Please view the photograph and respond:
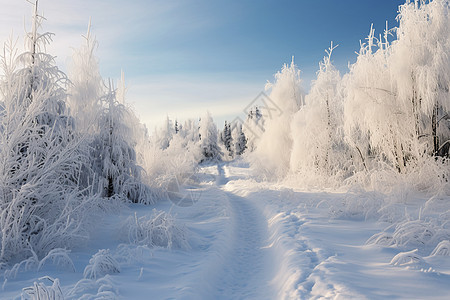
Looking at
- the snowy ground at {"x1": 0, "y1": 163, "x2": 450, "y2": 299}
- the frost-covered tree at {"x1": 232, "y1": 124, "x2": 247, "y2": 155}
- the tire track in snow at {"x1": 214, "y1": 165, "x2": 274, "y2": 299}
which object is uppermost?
the frost-covered tree at {"x1": 232, "y1": 124, "x2": 247, "y2": 155}

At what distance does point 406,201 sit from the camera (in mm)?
8703

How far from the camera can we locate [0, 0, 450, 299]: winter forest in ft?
13.7

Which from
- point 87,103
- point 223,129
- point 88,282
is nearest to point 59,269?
point 88,282

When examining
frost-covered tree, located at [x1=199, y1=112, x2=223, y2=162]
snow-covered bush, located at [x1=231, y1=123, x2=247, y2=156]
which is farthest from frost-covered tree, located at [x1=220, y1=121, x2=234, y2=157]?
frost-covered tree, located at [x1=199, y1=112, x2=223, y2=162]

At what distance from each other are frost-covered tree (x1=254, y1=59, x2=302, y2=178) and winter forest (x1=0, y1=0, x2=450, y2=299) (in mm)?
2742

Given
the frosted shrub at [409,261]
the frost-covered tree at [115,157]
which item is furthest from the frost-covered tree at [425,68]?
the frost-covered tree at [115,157]

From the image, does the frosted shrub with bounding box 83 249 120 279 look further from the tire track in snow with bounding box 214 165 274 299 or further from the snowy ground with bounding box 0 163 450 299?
the tire track in snow with bounding box 214 165 274 299

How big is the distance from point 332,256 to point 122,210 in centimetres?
732

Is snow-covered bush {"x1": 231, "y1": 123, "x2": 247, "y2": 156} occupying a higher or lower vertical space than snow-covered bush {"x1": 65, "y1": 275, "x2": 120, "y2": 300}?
higher

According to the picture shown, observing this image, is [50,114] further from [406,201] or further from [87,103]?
[406,201]

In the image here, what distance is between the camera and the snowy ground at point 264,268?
11.9ft

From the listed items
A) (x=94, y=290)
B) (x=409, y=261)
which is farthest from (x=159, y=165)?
(x=409, y=261)

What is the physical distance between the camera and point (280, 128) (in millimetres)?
20281

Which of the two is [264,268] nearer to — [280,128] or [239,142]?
[280,128]
